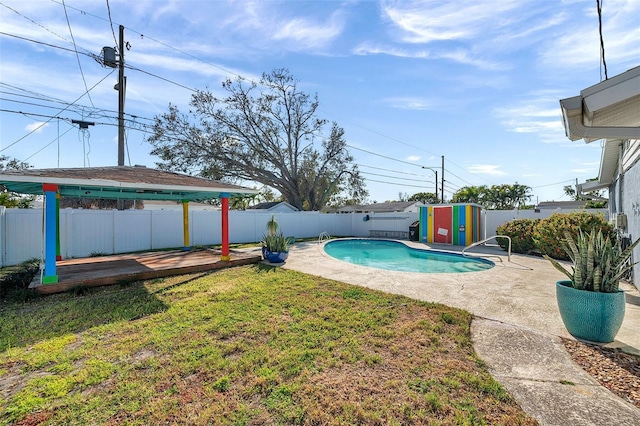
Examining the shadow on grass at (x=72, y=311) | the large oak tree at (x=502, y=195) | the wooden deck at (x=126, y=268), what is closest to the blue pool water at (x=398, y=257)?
the wooden deck at (x=126, y=268)

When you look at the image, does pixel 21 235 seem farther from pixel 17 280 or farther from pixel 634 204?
pixel 634 204

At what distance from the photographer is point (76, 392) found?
251 centimetres

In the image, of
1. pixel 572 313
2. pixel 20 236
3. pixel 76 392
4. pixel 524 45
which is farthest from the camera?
pixel 20 236

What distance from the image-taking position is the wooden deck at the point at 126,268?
5877mm

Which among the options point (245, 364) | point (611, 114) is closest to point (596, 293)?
point (611, 114)

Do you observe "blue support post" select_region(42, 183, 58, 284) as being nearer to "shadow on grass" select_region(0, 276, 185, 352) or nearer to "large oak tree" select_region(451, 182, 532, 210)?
"shadow on grass" select_region(0, 276, 185, 352)

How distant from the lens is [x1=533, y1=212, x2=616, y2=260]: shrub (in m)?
8.15

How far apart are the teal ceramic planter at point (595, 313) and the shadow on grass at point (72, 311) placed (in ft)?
18.6

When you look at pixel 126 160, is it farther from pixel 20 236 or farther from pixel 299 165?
pixel 299 165

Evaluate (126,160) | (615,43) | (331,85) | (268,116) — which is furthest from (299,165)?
(615,43)

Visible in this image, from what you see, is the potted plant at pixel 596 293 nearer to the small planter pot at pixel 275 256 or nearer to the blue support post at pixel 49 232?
the small planter pot at pixel 275 256

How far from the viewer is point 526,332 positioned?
143 inches

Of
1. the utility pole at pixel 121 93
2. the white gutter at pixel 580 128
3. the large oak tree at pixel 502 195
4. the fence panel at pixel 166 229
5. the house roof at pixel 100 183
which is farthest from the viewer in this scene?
the large oak tree at pixel 502 195

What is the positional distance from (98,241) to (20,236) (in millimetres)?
2036
